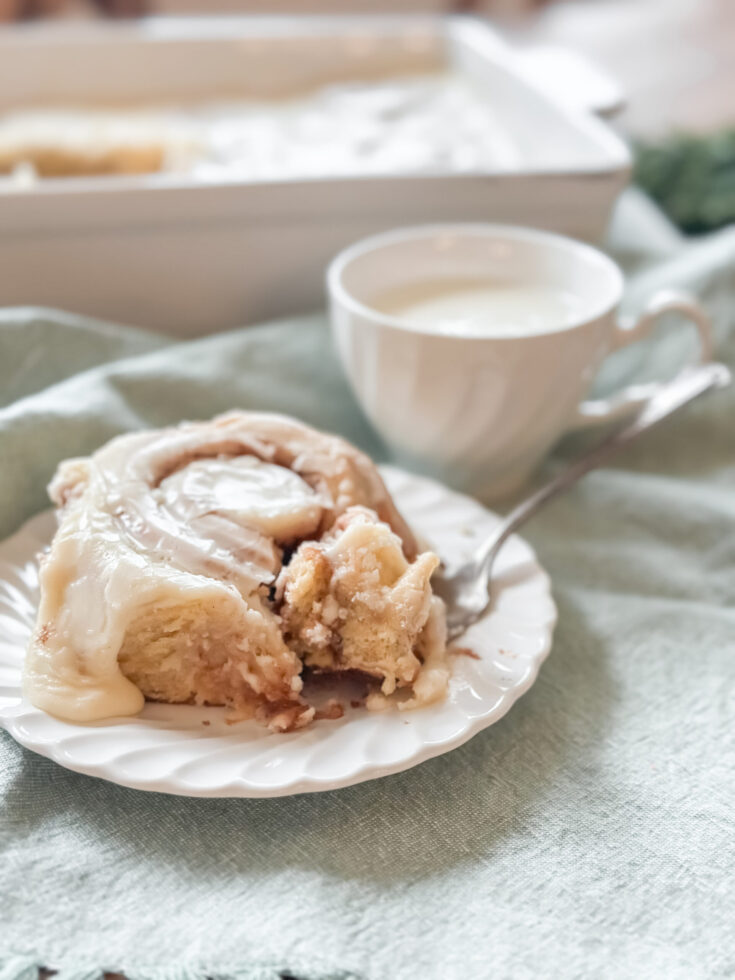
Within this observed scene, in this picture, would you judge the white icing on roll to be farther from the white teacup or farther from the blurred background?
the blurred background

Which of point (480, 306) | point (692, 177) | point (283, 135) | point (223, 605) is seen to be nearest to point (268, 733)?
point (223, 605)

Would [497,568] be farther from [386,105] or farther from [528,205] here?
[386,105]

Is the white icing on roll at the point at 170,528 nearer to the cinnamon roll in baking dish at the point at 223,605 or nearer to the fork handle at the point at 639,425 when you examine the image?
the cinnamon roll in baking dish at the point at 223,605

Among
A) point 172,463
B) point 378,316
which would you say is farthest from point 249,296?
point 172,463

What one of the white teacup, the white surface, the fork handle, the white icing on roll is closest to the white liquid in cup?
the white teacup

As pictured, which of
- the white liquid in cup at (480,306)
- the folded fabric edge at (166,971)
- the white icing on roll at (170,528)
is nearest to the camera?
Result: the folded fabric edge at (166,971)

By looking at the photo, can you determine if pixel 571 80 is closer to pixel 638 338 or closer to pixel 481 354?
pixel 638 338

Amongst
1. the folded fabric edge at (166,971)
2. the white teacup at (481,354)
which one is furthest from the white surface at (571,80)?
the folded fabric edge at (166,971)
